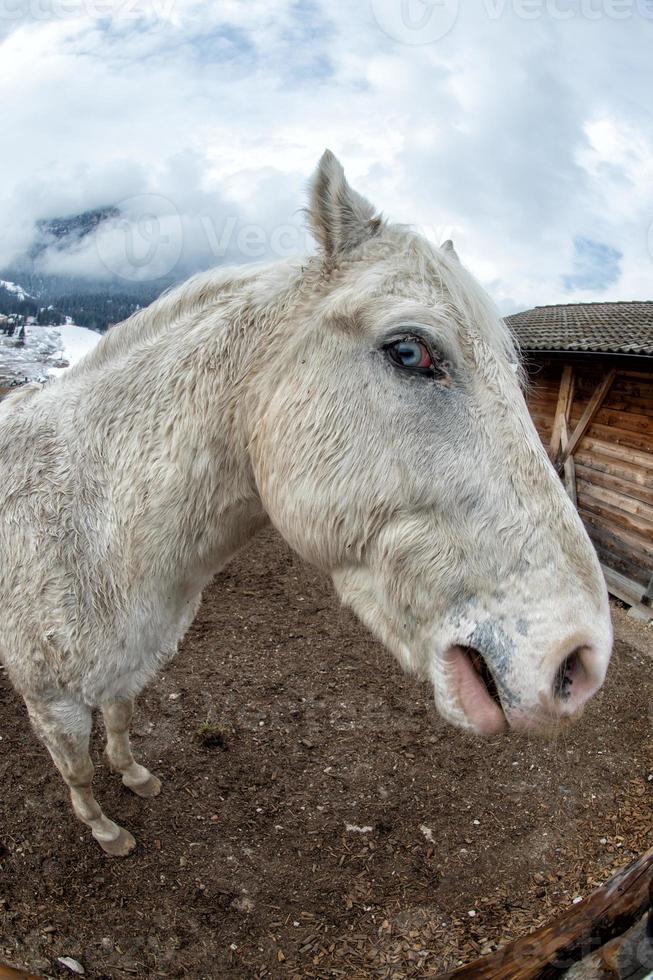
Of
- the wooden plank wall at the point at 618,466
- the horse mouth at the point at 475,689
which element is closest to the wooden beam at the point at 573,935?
the horse mouth at the point at 475,689

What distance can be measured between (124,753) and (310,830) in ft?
4.75

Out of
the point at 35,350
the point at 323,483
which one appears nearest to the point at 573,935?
the point at 323,483

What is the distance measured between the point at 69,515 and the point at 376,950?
300cm

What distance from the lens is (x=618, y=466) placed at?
10.4 metres

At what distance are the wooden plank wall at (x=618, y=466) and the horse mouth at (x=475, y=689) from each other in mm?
8523

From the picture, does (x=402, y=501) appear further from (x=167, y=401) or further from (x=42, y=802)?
(x=42, y=802)

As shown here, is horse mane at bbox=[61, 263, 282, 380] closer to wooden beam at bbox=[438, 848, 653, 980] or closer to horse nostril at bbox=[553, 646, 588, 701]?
horse nostril at bbox=[553, 646, 588, 701]

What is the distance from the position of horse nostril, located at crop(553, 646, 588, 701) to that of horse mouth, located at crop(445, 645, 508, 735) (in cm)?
19

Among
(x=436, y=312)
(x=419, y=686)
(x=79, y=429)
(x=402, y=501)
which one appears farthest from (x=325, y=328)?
(x=419, y=686)

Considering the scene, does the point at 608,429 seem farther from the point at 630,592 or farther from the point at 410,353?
the point at 410,353

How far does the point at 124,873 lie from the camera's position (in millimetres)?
3412

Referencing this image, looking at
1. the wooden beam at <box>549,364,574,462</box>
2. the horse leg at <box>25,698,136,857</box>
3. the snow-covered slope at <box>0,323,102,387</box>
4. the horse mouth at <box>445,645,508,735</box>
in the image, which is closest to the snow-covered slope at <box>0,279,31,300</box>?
the snow-covered slope at <box>0,323,102,387</box>

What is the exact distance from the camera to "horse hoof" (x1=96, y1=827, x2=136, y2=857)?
3469 mm

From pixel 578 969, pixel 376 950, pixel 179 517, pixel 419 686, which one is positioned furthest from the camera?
pixel 419 686
